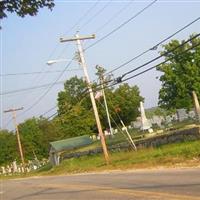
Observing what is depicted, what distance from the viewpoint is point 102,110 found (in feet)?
308

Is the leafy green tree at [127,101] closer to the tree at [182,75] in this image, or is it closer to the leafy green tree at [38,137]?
the leafy green tree at [38,137]

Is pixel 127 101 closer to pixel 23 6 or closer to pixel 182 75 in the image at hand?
pixel 182 75

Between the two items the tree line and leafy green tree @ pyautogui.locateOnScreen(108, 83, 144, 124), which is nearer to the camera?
the tree line

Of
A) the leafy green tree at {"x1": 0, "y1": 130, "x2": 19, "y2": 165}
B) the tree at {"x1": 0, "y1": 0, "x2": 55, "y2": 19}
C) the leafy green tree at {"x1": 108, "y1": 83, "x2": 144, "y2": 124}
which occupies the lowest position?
the tree at {"x1": 0, "y1": 0, "x2": 55, "y2": 19}

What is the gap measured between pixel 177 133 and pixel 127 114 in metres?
65.6

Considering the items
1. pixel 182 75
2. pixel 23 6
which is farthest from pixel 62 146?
pixel 23 6

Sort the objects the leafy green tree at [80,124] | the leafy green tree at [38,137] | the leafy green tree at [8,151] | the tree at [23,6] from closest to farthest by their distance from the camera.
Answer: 1. the tree at [23,6]
2. the leafy green tree at [80,124]
3. the leafy green tree at [38,137]
4. the leafy green tree at [8,151]

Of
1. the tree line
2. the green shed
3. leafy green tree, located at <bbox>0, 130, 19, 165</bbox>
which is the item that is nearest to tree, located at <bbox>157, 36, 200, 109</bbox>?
the tree line

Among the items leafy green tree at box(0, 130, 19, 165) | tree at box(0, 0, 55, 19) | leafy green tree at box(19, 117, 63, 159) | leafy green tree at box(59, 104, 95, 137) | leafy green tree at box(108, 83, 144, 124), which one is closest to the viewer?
tree at box(0, 0, 55, 19)

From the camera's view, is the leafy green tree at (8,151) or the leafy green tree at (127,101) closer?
the leafy green tree at (127,101)

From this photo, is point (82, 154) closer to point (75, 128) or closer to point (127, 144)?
point (127, 144)

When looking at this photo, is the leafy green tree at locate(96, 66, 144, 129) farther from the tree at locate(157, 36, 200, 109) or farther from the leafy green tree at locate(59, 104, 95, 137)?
the tree at locate(157, 36, 200, 109)

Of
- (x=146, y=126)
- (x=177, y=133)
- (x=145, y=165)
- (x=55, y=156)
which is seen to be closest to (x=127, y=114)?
(x=55, y=156)

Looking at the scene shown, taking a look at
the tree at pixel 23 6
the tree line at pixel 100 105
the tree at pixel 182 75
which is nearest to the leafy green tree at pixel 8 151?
the tree line at pixel 100 105
